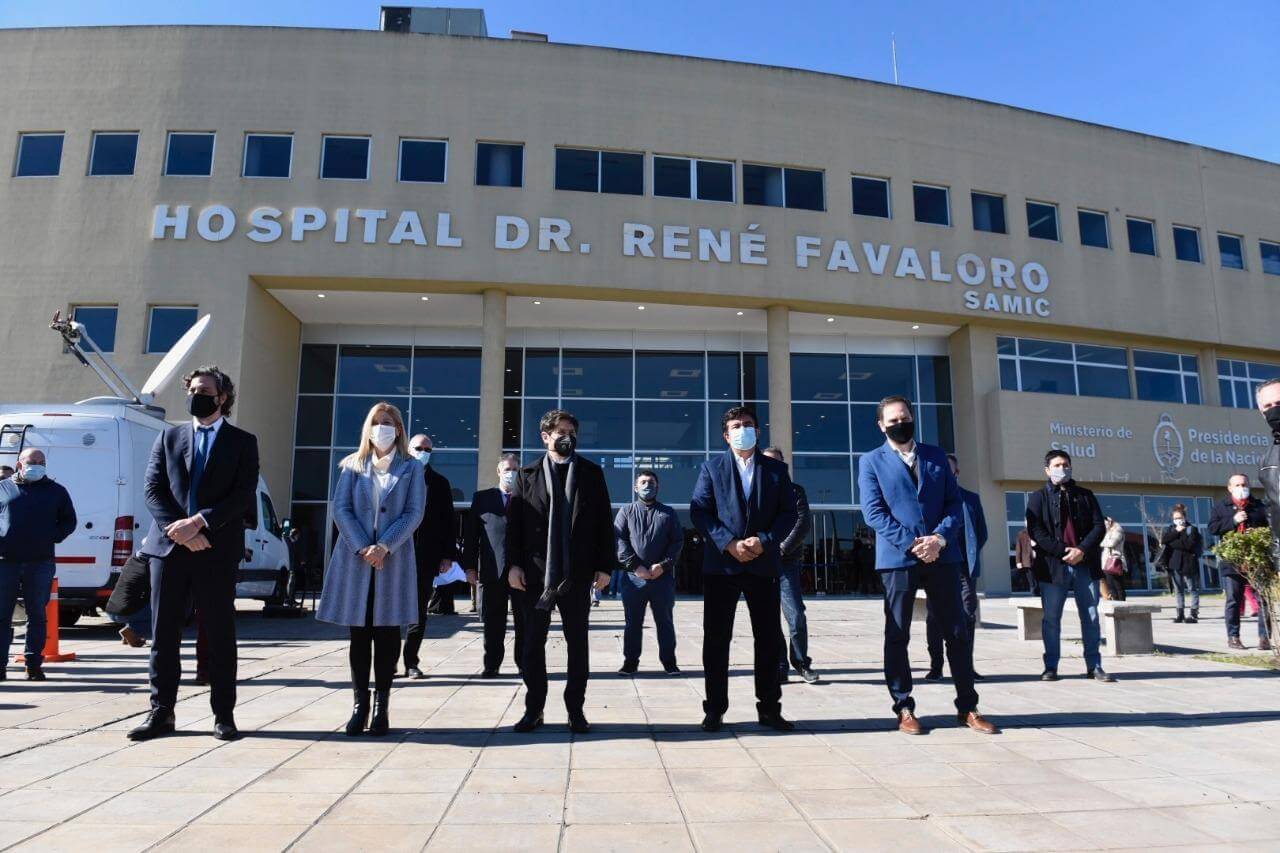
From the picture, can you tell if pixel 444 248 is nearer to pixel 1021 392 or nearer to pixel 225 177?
pixel 225 177

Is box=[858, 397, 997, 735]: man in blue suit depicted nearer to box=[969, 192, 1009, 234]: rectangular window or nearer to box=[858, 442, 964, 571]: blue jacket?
box=[858, 442, 964, 571]: blue jacket

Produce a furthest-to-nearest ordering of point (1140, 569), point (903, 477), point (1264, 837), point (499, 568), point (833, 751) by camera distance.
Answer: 1. point (1140, 569)
2. point (499, 568)
3. point (903, 477)
4. point (833, 751)
5. point (1264, 837)

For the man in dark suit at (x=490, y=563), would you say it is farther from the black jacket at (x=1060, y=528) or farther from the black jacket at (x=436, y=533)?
the black jacket at (x=1060, y=528)

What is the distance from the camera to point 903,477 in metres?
4.89

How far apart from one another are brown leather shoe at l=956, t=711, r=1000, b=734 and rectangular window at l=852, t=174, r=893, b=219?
1818 centimetres

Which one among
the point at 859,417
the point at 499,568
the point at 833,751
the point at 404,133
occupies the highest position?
the point at 404,133

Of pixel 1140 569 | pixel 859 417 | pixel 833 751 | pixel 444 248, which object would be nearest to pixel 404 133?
pixel 444 248

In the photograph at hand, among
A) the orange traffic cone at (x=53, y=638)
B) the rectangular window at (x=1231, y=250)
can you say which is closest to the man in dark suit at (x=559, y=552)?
the orange traffic cone at (x=53, y=638)

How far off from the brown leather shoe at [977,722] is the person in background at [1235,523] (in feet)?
19.0

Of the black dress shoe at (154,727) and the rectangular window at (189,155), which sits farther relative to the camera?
the rectangular window at (189,155)

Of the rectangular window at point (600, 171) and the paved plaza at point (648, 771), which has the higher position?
the rectangular window at point (600, 171)

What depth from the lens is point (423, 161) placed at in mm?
19312

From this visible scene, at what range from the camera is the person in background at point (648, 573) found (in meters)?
7.00

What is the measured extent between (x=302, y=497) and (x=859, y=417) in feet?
48.2
